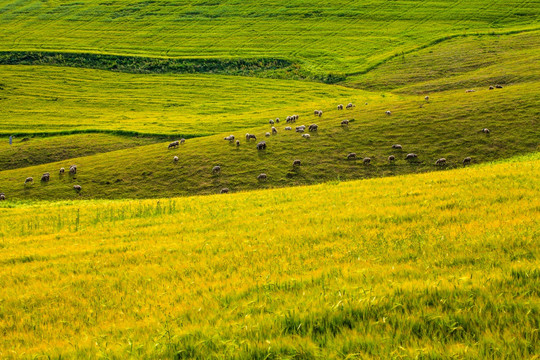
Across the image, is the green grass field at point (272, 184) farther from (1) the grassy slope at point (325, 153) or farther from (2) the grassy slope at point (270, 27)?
(2) the grassy slope at point (270, 27)

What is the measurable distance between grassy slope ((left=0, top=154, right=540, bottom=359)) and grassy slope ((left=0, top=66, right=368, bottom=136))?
176 ft

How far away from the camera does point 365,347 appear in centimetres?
538

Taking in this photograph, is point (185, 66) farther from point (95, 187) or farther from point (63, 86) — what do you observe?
point (95, 187)

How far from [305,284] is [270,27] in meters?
126

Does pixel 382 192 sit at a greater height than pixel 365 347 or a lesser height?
lesser

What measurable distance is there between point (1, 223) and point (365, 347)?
81.2 ft

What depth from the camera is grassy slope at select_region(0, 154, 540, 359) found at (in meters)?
5.66

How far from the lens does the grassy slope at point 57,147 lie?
61.4m

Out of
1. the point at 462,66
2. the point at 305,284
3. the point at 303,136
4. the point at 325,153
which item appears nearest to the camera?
the point at 305,284

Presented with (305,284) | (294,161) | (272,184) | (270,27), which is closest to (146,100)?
(270,27)

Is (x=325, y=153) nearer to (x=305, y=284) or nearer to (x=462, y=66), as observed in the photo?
(x=305, y=284)

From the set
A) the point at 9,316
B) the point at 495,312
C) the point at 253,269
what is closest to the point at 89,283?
the point at 9,316

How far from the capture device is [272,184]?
1661 inches

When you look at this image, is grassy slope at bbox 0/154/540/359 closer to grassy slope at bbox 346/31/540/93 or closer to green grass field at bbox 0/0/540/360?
green grass field at bbox 0/0/540/360
